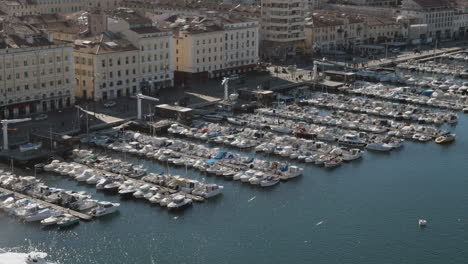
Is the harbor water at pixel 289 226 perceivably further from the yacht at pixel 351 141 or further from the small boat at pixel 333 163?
the yacht at pixel 351 141

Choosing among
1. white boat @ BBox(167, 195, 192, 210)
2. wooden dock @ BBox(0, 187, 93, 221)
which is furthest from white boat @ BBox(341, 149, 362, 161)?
wooden dock @ BBox(0, 187, 93, 221)

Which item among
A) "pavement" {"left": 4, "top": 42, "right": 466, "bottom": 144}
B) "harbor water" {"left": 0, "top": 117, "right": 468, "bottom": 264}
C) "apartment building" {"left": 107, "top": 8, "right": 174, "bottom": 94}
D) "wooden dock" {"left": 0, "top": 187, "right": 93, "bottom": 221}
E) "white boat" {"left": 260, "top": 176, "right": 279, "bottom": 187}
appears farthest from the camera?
"apartment building" {"left": 107, "top": 8, "right": 174, "bottom": 94}

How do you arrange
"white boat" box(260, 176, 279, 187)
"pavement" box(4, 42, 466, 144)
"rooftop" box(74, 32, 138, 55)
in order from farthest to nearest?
"rooftop" box(74, 32, 138, 55)
"pavement" box(4, 42, 466, 144)
"white boat" box(260, 176, 279, 187)

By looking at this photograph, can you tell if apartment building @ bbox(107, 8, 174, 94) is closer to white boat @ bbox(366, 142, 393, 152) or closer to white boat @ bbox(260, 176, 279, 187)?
white boat @ bbox(366, 142, 393, 152)

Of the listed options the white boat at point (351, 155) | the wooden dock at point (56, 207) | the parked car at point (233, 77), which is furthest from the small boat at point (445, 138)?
the wooden dock at point (56, 207)

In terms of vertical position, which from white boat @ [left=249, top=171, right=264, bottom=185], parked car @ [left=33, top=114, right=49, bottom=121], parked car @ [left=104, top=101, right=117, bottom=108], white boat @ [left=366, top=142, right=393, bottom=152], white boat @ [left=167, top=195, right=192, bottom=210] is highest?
parked car @ [left=104, top=101, right=117, bottom=108]

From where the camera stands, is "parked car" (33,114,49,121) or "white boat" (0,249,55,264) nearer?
"white boat" (0,249,55,264)

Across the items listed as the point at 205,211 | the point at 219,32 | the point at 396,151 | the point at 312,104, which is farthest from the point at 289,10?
the point at 205,211
